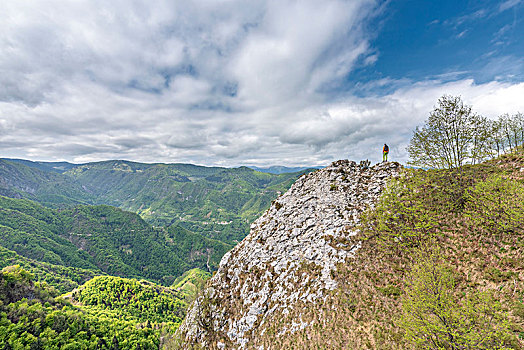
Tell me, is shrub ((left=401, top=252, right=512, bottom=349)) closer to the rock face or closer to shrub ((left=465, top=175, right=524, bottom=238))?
shrub ((left=465, top=175, right=524, bottom=238))

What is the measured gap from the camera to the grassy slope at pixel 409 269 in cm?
1912

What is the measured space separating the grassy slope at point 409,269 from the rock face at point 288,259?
5.88 ft

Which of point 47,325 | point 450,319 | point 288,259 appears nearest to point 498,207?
point 450,319

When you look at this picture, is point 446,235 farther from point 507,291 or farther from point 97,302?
point 97,302

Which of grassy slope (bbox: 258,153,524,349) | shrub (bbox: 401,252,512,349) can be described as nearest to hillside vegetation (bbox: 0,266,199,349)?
grassy slope (bbox: 258,153,524,349)

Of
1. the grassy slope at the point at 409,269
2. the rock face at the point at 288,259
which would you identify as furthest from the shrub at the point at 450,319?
the rock face at the point at 288,259

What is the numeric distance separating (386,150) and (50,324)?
109 meters

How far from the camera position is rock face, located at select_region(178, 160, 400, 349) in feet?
99.8

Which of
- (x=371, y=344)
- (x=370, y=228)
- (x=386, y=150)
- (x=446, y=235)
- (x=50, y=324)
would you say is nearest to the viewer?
(x=371, y=344)

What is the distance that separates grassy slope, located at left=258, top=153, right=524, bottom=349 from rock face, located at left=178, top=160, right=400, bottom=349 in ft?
5.88

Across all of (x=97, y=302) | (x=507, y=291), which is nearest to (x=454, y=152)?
(x=507, y=291)

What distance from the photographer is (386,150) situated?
135 ft

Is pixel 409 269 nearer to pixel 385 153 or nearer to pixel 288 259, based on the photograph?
pixel 288 259

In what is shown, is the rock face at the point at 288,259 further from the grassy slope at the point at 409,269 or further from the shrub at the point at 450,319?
the shrub at the point at 450,319
